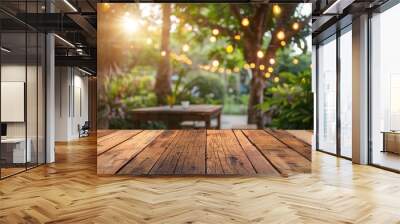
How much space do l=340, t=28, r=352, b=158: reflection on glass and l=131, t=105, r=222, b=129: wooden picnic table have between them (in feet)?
11.3

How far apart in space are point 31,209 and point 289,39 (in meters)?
3.76

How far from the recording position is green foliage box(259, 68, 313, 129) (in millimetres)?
5534

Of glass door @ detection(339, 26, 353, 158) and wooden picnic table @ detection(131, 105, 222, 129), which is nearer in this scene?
wooden picnic table @ detection(131, 105, 222, 129)

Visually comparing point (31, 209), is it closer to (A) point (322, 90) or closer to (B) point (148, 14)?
(B) point (148, 14)

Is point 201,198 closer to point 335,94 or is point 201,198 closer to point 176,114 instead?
point 176,114

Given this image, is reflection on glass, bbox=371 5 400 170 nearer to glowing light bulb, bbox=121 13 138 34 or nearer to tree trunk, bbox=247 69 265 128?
tree trunk, bbox=247 69 265 128

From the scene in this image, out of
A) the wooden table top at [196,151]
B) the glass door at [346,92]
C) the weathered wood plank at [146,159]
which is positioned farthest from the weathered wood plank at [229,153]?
the glass door at [346,92]

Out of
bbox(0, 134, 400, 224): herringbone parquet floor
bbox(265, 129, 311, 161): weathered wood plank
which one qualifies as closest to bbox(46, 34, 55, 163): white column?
bbox(0, 134, 400, 224): herringbone parquet floor

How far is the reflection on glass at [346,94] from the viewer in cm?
769

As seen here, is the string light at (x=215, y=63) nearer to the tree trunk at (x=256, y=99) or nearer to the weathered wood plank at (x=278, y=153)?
the tree trunk at (x=256, y=99)

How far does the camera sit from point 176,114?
545cm

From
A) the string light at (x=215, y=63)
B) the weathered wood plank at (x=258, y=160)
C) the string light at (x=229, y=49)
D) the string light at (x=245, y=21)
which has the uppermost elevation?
the string light at (x=245, y=21)

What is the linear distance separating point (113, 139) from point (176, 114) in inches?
37.1

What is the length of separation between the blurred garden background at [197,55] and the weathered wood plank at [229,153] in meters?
0.17
